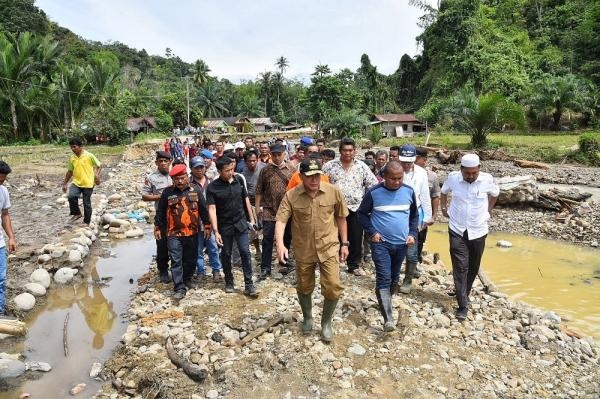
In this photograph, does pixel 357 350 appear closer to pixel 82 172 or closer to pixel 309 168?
pixel 309 168

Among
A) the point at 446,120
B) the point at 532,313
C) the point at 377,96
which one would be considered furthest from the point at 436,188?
the point at 377,96

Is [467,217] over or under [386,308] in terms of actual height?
over

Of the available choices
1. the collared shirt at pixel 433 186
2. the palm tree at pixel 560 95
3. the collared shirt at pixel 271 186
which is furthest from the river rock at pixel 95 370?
the palm tree at pixel 560 95

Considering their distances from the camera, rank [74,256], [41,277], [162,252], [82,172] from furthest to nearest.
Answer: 1. [82,172]
2. [74,256]
3. [41,277]
4. [162,252]

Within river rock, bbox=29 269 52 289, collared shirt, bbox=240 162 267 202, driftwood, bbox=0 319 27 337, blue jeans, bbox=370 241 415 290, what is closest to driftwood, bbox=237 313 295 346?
blue jeans, bbox=370 241 415 290

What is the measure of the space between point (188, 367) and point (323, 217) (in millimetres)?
1843

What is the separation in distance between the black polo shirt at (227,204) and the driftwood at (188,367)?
1.59 meters

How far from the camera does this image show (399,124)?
2085 inches

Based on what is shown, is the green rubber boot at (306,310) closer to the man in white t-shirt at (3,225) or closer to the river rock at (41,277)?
the man in white t-shirt at (3,225)

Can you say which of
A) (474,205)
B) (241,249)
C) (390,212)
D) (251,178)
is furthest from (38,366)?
(474,205)

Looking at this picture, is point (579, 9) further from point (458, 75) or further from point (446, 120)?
point (446, 120)

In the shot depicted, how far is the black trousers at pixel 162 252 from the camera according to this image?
582 cm

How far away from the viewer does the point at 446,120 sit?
42594mm

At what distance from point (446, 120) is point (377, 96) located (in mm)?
23602
